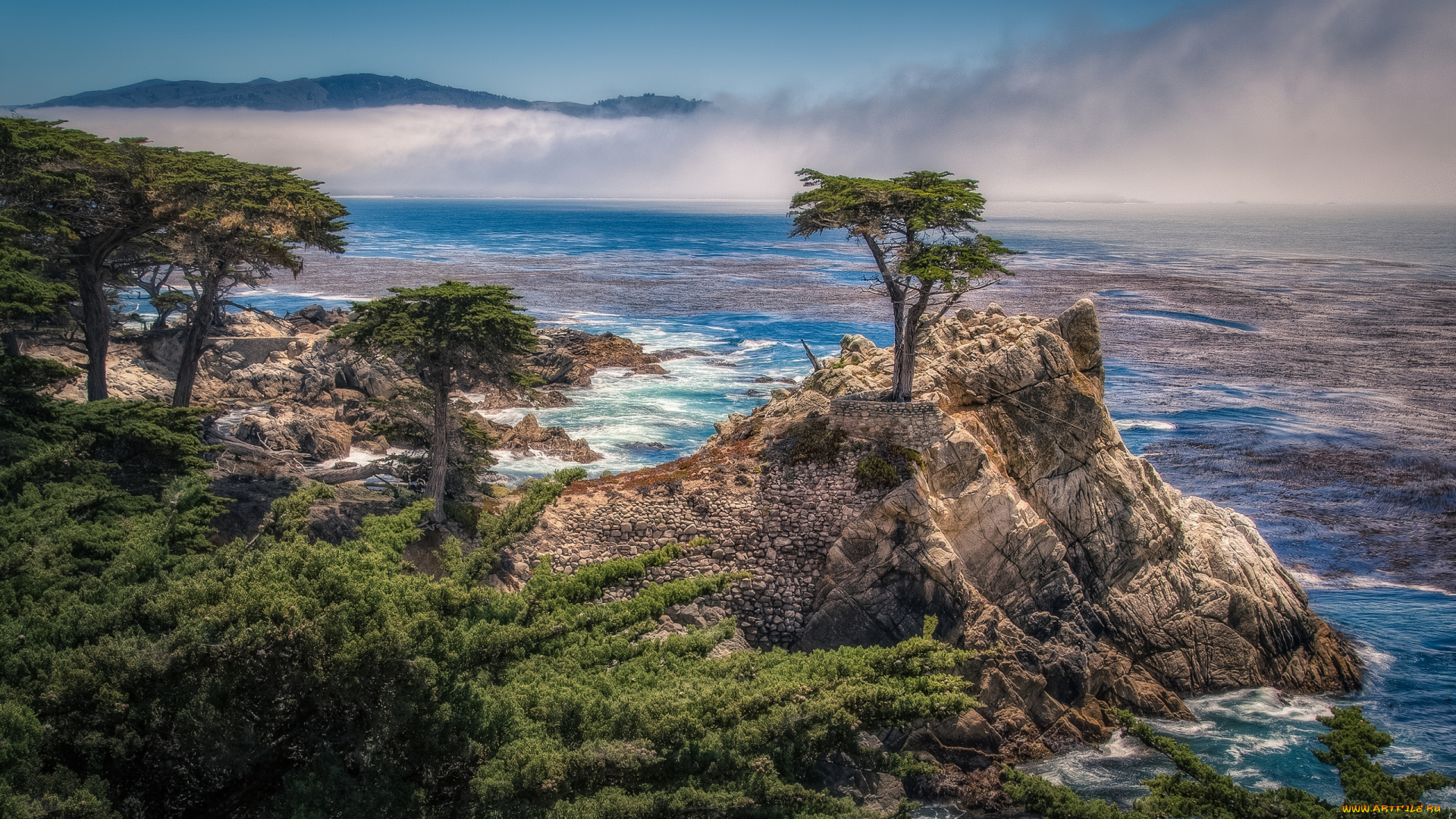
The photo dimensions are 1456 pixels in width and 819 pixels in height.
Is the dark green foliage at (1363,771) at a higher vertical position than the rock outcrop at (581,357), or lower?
lower

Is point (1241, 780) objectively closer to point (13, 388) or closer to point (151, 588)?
point (151, 588)

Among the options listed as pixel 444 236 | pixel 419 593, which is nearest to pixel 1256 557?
pixel 419 593

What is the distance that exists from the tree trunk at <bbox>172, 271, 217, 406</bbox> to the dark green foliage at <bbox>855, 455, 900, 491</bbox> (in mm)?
17242

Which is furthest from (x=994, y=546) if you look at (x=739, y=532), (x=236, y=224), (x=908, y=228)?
(x=236, y=224)

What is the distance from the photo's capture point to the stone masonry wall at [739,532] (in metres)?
17.2

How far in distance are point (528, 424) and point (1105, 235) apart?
6608 inches

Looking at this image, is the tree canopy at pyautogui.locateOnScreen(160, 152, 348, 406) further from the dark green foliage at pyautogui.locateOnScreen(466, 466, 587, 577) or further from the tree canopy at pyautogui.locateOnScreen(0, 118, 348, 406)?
the dark green foliage at pyautogui.locateOnScreen(466, 466, 587, 577)

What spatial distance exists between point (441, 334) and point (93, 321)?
10664 mm

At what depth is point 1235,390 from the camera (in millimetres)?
44094

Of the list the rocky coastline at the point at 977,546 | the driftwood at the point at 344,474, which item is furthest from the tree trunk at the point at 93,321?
the driftwood at the point at 344,474

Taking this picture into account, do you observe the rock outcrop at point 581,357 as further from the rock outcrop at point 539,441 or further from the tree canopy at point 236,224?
the tree canopy at point 236,224

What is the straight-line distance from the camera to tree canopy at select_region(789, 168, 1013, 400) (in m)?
18.3

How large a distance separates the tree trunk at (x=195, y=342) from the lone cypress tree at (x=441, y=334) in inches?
244

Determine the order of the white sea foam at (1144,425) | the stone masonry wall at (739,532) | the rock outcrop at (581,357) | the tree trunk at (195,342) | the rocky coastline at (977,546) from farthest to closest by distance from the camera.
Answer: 1. the rock outcrop at (581,357)
2. the white sea foam at (1144,425)
3. the tree trunk at (195,342)
4. the stone masonry wall at (739,532)
5. the rocky coastline at (977,546)
